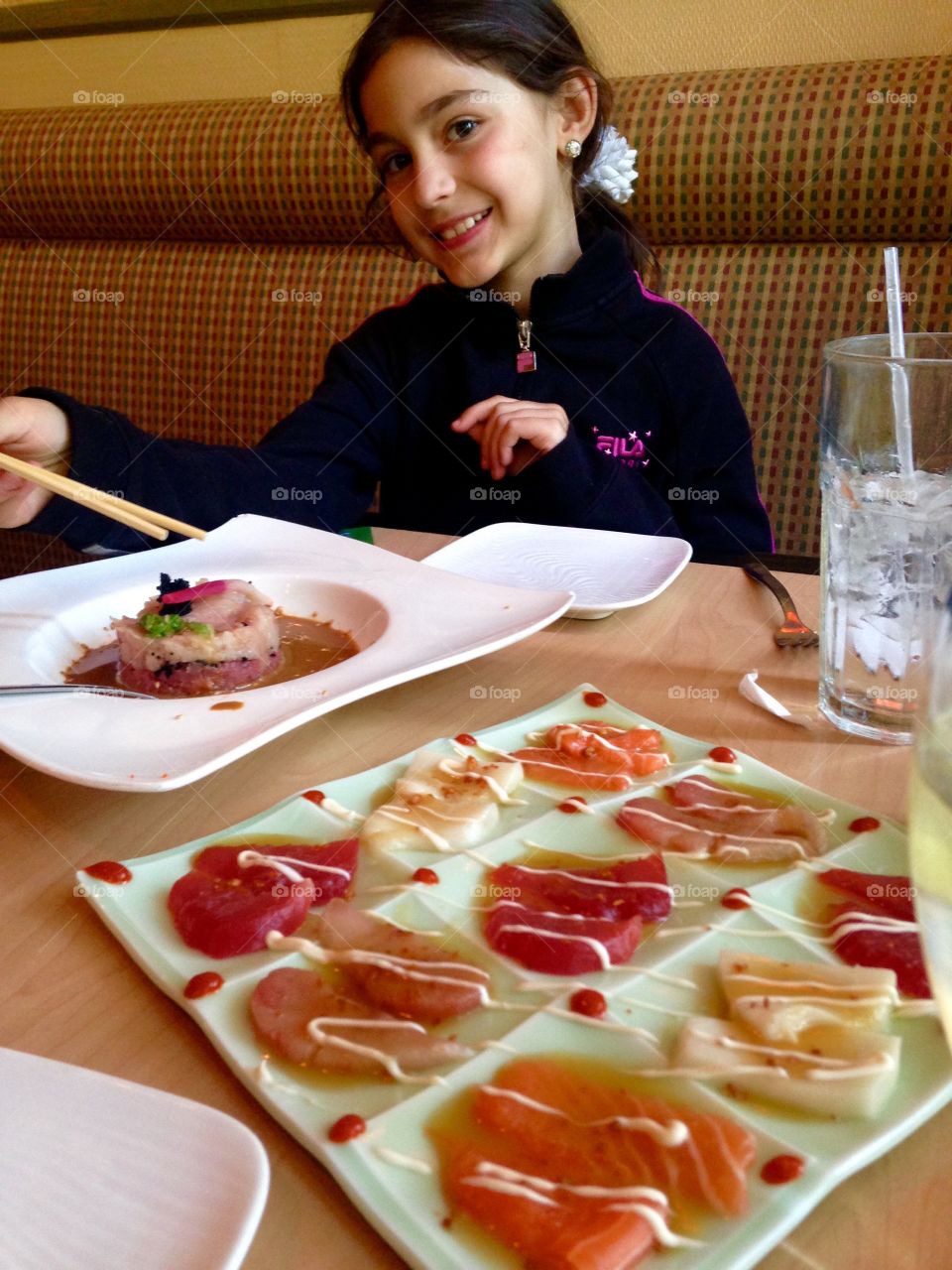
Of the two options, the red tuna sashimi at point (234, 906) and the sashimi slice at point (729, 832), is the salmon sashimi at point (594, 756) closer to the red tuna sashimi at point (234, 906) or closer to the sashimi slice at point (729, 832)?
the sashimi slice at point (729, 832)

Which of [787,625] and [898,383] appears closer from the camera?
[898,383]

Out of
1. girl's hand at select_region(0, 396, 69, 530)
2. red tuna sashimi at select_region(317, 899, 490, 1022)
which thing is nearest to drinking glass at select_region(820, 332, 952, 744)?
red tuna sashimi at select_region(317, 899, 490, 1022)

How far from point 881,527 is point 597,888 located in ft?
1.32

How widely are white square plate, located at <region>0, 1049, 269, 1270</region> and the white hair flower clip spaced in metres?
1.82

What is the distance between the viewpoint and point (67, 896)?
0.66 m

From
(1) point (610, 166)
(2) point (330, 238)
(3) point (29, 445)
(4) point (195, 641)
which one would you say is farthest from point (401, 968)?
(2) point (330, 238)

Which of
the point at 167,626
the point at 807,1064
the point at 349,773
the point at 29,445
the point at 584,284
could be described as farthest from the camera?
the point at 584,284

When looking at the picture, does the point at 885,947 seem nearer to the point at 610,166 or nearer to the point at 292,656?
the point at 292,656

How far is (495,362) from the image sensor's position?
76.4 inches

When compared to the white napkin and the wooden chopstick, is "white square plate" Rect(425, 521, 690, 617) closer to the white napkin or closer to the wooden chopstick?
the white napkin

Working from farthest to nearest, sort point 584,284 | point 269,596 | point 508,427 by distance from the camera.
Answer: point 584,284 < point 508,427 < point 269,596

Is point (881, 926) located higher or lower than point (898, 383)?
lower

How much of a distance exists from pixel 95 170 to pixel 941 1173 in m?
3.38

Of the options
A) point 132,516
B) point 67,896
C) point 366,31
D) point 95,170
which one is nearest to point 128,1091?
point 67,896
